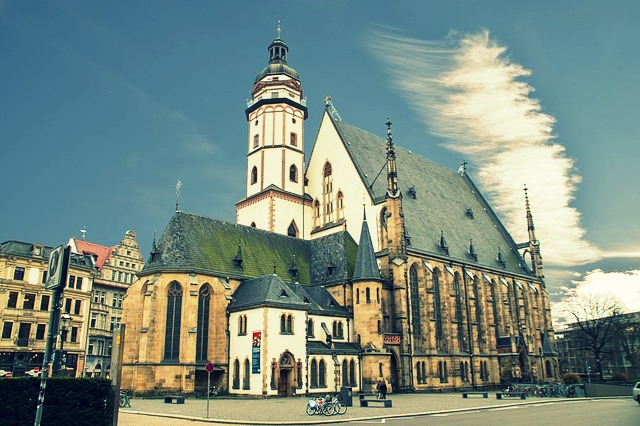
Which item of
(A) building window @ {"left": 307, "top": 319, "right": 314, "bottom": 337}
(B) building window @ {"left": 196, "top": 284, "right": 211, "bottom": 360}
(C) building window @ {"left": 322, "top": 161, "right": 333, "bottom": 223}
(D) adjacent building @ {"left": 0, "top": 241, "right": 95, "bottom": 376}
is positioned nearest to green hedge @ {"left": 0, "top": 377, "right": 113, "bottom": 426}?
(B) building window @ {"left": 196, "top": 284, "right": 211, "bottom": 360}

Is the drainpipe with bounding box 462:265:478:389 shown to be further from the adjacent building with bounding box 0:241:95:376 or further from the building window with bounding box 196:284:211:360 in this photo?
the adjacent building with bounding box 0:241:95:376

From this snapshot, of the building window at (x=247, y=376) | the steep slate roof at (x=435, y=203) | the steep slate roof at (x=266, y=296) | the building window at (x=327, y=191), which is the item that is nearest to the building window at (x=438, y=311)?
the steep slate roof at (x=435, y=203)

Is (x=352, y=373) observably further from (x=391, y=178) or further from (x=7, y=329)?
(x=7, y=329)

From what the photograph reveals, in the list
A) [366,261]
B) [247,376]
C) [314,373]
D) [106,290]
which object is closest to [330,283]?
[366,261]

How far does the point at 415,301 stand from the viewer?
53.0 metres

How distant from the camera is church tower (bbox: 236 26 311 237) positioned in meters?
57.7

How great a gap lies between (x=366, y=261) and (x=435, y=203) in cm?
1996

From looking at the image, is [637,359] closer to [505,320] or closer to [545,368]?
[545,368]

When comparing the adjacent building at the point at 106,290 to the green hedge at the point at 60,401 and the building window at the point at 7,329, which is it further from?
the green hedge at the point at 60,401

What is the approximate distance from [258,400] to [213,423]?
47.7 ft

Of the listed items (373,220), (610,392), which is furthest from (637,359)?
(373,220)

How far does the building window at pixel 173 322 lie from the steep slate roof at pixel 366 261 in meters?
15.4

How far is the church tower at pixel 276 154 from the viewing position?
57.7m

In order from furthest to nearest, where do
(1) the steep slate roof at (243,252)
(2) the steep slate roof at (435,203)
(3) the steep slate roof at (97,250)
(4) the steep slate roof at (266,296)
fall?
(3) the steep slate roof at (97,250) → (2) the steep slate roof at (435,203) → (1) the steep slate roof at (243,252) → (4) the steep slate roof at (266,296)
